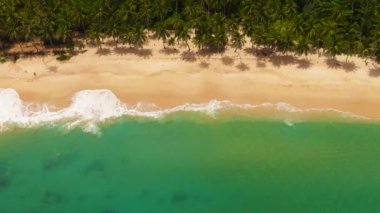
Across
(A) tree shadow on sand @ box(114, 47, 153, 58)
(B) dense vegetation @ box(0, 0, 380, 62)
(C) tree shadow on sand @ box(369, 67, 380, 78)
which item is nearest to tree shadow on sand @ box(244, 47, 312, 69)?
(B) dense vegetation @ box(0, 0, 380, 62)

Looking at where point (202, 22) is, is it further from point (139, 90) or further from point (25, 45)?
point (25, 45)

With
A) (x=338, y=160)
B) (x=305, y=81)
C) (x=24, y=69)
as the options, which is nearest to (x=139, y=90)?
(x=24, y=69)

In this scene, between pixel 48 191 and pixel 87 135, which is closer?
pixel 48 191

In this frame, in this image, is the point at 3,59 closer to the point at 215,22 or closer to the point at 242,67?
the point at 215,22

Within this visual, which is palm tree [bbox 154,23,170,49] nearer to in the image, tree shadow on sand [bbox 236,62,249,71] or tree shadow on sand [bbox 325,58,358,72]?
tree shadow on sand [bbox 236,62,249,71]

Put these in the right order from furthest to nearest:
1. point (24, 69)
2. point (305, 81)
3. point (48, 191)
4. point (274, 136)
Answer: point (24, 69)
point (305, 81)
point (274, 136)
point (48, 191)

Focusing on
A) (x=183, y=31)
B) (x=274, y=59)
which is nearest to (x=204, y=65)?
(x=183, y=31)
